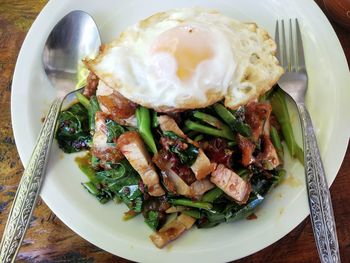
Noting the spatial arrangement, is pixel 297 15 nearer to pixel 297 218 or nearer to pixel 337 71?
pixel 337 71

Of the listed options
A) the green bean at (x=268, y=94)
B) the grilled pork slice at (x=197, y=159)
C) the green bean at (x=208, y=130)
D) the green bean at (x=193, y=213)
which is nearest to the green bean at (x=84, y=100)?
the grilled pork slice at (x=197, y=159)

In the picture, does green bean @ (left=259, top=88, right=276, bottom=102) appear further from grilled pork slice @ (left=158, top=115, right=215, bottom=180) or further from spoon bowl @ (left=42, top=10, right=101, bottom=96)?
spoon bowl @ (left=42, top=10, right=101, bottom=96)

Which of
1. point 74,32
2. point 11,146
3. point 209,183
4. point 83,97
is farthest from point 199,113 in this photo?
point 11,146

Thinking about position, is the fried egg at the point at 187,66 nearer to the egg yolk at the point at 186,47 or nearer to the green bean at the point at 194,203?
the egg yolk at the point at 186,47

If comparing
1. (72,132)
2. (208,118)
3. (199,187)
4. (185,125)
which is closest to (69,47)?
(72,132)

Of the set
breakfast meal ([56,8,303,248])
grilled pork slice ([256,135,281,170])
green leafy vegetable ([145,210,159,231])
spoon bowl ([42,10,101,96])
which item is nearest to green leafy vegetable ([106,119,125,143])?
breakfast meal ([56,8,303,248])

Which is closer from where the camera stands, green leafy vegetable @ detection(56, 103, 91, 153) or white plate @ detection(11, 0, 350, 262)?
white plate @ detection(11, 0, 350, 262)
